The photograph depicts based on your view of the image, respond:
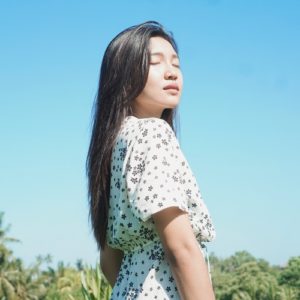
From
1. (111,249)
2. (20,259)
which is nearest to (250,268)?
(20,259)

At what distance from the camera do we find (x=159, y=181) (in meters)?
1.77

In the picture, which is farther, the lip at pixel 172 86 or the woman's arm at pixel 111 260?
the woman's arm at pixel 111 260

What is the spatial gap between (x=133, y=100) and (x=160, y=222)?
475 mm

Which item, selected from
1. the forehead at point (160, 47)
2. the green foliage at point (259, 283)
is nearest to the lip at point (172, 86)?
the forehead at point (160, 47)

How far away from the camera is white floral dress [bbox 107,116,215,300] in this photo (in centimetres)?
177

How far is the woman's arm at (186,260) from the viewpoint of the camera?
5.55ft

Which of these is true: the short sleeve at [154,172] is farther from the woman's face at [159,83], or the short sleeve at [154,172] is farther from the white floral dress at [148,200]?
the woman's face at [159,83]

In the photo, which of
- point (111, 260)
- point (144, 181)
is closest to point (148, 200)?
point (144, 181)

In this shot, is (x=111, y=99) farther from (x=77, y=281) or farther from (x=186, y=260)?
(x=77, y=281)

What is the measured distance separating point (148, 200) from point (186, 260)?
189 millimetres

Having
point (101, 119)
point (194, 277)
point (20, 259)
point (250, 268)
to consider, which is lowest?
point (194, 277)

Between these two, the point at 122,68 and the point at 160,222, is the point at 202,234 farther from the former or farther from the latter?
the point at 122,68

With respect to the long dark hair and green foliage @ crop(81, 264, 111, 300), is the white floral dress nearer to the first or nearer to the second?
the long dark hair

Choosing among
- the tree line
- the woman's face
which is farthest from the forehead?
the tree line
